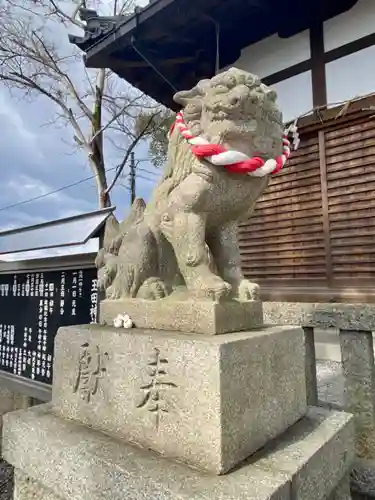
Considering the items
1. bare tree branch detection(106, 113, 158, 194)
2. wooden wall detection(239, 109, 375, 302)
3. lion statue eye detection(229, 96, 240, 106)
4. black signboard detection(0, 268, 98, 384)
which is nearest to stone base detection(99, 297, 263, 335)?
lion statue eye detection(229, 96, 240, 106)

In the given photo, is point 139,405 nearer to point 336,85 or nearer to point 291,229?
point 291,229

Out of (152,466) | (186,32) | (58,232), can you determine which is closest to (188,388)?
(152,466)

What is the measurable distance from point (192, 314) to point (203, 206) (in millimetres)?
461

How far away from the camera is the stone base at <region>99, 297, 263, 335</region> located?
138 centimetres

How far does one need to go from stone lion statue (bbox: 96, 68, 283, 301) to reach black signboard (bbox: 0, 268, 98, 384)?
3.52 feet

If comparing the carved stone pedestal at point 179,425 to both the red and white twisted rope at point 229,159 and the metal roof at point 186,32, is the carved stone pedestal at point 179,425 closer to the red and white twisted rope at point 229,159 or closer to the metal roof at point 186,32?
the red and white twisted rope at point 229,159

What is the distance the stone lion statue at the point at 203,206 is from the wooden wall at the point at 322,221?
209cm

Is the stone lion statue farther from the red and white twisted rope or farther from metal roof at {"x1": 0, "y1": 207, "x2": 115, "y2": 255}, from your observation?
metal roof at {"x1": 0, "y1": 207, "x2": 115, "y2": 255}

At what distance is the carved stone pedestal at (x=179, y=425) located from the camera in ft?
3.75

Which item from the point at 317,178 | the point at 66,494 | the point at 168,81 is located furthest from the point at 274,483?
the point at 168,81

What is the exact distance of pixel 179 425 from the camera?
1.24 metres

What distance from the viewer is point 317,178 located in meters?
3.62

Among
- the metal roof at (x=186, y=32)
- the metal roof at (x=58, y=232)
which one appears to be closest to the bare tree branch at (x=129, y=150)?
the metal roof at (x=186, y=32)

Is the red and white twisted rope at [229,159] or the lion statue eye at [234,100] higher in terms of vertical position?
the lion statue eye at [234,100]
